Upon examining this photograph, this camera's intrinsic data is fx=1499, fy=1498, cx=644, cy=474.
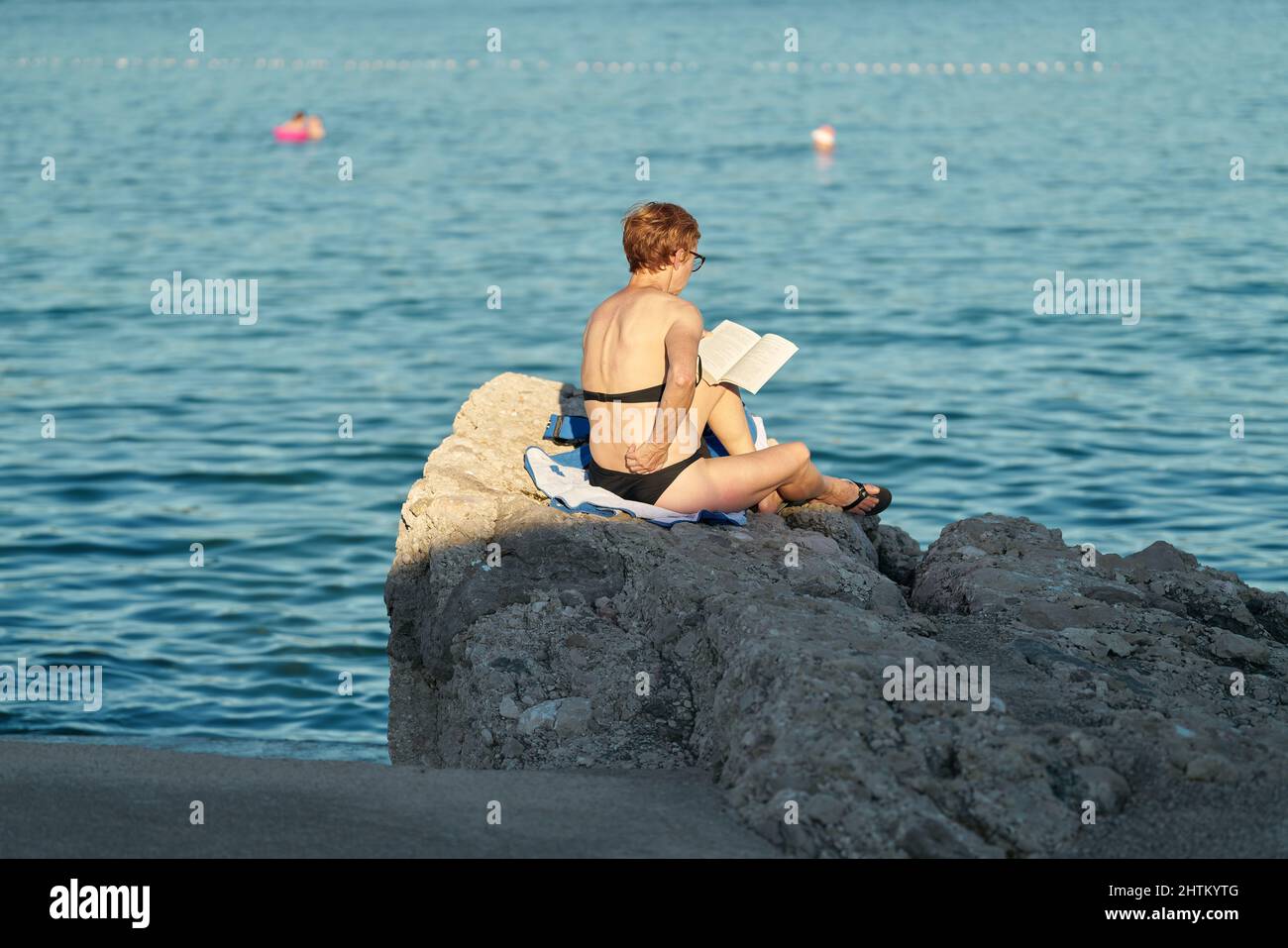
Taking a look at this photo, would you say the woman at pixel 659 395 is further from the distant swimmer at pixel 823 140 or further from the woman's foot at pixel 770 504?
the distant swimmer at pixel 823 140

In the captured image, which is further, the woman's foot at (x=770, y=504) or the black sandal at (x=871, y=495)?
the black sandal at (x=871, y=495)

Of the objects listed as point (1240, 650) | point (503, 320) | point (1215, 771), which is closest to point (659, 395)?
point (1240, 650)

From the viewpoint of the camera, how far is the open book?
20.3 ft

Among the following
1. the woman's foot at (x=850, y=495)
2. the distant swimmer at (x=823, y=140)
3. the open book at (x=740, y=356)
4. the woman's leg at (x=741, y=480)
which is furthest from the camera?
the distant swimmer at (x=823, y=140)

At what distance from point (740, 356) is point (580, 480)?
0.86m

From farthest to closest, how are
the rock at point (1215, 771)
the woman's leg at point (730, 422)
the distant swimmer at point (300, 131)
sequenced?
the distant swimmer at point (300, 131) → the woman's leg at point (730, 422) → the rock at point (1215, 771)

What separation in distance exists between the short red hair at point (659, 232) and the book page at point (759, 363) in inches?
20.4

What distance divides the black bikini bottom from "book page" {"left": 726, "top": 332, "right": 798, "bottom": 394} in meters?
0.35

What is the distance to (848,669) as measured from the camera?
4.34 m

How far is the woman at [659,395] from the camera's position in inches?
235

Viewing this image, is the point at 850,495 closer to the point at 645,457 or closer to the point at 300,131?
the point at 645,457

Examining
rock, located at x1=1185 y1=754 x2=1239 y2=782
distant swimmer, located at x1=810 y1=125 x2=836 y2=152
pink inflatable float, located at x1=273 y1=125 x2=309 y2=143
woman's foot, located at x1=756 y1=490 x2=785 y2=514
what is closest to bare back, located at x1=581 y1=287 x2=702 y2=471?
woman's foot, located at x1=756 y1=490 x2=785 y2=514

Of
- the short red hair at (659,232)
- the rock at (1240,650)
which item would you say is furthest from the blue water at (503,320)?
the rock at (1240,650)

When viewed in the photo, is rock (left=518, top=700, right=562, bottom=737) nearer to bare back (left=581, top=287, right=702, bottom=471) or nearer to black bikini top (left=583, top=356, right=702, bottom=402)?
bare back (left=581, top=287, right=702, bottom=471)
